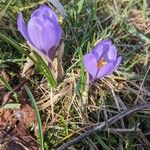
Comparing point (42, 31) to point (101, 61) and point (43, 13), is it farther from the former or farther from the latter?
point (101, 61)

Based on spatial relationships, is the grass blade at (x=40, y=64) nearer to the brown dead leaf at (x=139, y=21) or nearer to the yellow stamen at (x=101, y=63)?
the yellow stamen at (x=101, y=63)

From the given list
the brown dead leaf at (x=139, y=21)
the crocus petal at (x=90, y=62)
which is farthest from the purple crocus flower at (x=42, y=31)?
the brown dead leaf at (x=139, y=21)

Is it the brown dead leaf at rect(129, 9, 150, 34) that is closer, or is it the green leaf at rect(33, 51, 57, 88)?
the green leaf at rect(33, 51, 57, 88)

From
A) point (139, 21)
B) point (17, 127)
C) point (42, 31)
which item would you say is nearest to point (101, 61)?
point (42, 31)

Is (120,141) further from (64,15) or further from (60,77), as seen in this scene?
(64,15)

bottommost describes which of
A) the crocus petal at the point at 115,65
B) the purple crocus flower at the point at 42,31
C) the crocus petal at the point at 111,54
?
the crocus petal at the point at 115,65

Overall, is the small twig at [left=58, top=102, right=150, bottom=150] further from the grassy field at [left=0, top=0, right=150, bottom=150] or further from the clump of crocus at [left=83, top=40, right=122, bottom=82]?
the clump of crocus at [left=83, top=40, right=122, bottom=82]

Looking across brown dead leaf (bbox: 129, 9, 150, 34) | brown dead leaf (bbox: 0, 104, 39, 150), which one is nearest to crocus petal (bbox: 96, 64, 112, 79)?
brown dead leaf (bbox: 0, 104, 39, 150)
